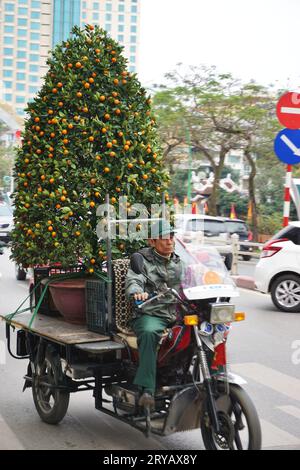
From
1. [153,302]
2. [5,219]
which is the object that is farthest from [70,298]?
[5,219]

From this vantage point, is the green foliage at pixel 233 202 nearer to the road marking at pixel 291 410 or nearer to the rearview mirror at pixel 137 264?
the road marking at pixel 291 410

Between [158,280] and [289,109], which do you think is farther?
[289,109]

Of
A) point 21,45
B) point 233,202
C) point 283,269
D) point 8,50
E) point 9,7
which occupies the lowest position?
point 283,269

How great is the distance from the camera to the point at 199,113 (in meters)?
31.8

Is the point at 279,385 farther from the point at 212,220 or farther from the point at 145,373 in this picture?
the point at 212,220

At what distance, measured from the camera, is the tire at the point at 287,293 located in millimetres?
12266

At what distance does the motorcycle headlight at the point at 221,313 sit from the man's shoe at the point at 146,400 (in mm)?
635

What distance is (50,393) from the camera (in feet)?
18.9

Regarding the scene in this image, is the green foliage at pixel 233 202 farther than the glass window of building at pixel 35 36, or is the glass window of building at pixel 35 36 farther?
the glass window of building at pixel 35 36

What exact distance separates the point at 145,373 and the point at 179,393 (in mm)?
253

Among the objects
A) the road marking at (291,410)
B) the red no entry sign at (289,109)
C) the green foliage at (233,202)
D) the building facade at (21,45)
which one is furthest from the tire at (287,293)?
the building facade at (21,45)

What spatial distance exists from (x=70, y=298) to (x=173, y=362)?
1.28 meters

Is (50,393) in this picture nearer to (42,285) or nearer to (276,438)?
(42,285)

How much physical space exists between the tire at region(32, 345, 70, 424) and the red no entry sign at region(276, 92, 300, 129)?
847cm
